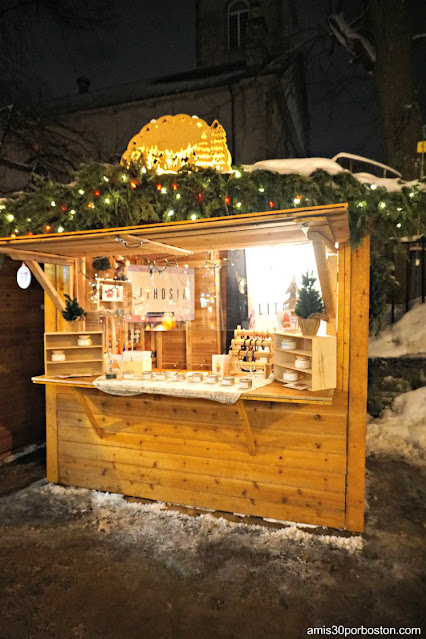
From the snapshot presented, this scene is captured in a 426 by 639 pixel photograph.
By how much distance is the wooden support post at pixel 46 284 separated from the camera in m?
4.70

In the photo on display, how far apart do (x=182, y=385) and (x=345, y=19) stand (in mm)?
10475

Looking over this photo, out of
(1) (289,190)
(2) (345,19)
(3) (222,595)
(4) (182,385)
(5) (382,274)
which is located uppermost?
(2) (345,19)

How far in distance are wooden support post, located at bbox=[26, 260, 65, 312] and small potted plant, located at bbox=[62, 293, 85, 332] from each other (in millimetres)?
132

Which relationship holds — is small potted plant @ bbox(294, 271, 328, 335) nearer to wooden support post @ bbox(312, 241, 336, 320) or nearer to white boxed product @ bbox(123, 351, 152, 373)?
wooden support post @ bbox(312, 241, 336, 320)

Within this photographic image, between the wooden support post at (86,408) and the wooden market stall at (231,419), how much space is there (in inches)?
0.5

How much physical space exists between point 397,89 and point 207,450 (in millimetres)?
8522

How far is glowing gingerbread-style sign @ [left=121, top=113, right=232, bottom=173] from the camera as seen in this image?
435 cm

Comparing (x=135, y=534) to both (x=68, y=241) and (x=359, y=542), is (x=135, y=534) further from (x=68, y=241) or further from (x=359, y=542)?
(x=68, y=241)

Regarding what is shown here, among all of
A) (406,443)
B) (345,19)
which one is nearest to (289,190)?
(406,443)

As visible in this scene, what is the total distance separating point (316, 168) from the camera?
144 inches

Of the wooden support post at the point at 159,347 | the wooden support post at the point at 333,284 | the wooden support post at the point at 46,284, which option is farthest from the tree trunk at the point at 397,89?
the wooden support post at the point at 46,284

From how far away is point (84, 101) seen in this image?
13.8 m

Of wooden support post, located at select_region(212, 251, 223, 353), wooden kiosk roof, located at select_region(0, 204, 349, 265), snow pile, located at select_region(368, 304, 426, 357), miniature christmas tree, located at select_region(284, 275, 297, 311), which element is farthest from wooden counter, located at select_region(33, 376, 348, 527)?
snow pile, located at select_region(368, 304, 426, 357)

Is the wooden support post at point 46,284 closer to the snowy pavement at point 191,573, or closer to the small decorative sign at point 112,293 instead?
the small decorative sign at point 112,293
